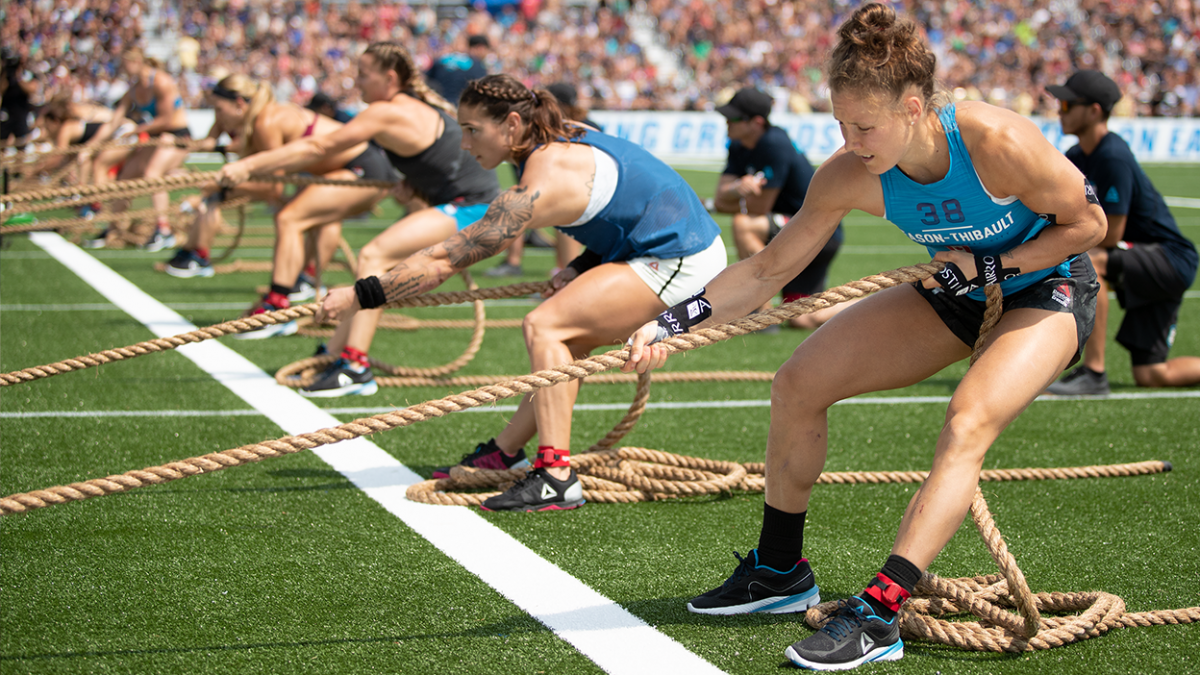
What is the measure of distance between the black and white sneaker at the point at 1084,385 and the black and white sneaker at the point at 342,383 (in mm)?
4160

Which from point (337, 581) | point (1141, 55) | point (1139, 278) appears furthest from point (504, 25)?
point (337, 581)

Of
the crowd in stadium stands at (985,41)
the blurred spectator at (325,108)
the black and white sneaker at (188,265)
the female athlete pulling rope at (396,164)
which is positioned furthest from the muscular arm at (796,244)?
the crowd in stadium stands at (985,41)

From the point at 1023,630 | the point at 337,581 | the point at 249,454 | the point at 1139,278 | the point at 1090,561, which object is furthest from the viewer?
the point at 1139,278

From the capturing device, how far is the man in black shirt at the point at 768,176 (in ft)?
27.7

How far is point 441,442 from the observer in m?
5.44

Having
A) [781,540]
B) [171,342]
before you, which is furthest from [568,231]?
[781,540]

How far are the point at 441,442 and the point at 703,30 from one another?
30.2 metres

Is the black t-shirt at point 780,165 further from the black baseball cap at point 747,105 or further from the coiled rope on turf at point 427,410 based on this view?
the coiled rope on turf at point 427,410

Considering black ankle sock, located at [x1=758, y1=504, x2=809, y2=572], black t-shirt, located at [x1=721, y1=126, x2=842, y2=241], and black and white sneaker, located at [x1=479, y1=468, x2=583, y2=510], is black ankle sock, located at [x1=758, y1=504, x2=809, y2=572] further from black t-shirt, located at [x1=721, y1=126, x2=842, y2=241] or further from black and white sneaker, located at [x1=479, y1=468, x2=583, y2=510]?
black t-shirt, located at [x1=721, y1=126, x2=842, y2=241]

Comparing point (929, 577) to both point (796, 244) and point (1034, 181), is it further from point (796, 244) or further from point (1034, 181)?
point (1034, 181)

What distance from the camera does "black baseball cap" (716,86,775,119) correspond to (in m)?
8.40

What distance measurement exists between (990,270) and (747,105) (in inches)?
226

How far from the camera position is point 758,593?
3320 mm

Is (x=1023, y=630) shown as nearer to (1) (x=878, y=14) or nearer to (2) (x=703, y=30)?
(1) (x=878, y=14)
